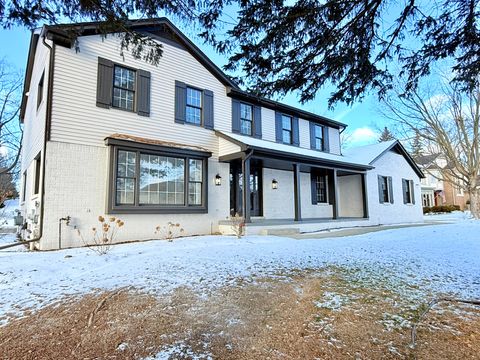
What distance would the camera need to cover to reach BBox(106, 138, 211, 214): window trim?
7.98 m

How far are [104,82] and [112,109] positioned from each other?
768 millimetres

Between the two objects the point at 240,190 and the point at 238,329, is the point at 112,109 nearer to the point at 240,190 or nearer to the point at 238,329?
the point at 240,190

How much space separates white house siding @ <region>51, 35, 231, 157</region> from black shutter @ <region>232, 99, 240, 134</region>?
0.59m

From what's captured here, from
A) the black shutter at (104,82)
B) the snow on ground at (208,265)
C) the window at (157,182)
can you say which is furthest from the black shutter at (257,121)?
the black shutter at (104,82)

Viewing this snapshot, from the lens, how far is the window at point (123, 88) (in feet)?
28.6

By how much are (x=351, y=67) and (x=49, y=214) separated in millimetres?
7364

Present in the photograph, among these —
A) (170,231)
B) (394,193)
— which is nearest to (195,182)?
(170,231)

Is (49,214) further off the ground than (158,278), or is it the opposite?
(49,214)

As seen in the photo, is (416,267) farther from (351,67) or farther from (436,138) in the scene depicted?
(436,138)

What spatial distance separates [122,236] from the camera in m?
8.18

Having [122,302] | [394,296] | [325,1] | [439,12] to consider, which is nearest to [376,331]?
[394,296]

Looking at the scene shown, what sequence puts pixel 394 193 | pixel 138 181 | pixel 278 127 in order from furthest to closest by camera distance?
pixel 394 193 < pixel 278 127 < pixel 138 181

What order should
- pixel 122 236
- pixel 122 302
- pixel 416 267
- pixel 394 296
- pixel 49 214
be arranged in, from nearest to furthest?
pixel 122 302
pixel 394 296
pixel 416 267
pixel 49 214
pixel 122 236

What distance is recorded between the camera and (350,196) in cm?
1509
